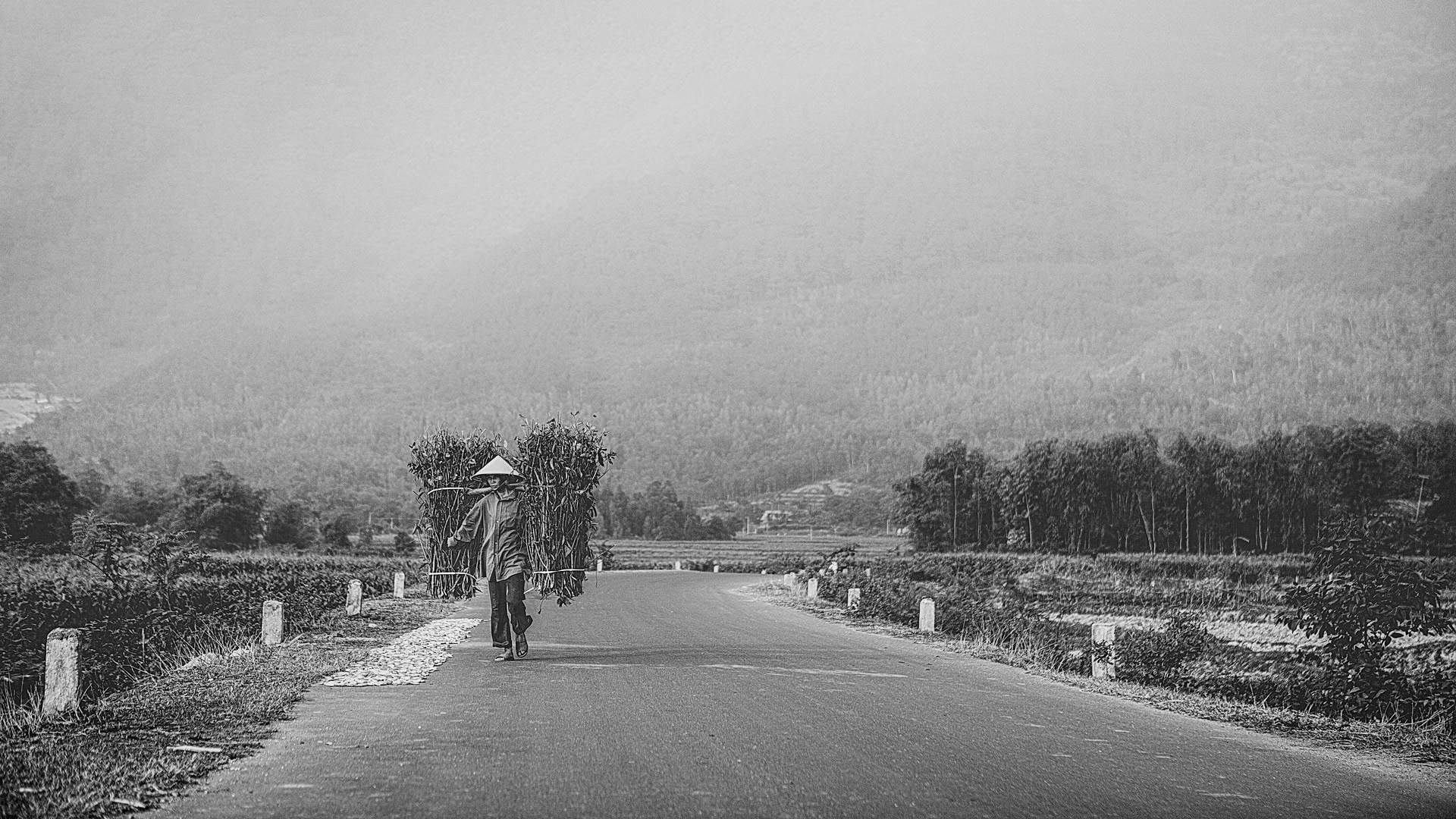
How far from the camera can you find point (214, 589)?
88.9 feet

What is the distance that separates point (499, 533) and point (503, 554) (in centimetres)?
25

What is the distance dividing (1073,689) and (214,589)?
20.6 metres

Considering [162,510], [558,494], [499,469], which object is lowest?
[162,510]

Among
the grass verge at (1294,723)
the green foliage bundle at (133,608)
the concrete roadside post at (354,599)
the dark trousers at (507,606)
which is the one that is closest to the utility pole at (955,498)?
the green foliage bundle at (133,608)

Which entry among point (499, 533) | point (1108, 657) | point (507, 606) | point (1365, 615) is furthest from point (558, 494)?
point (1365, 615)

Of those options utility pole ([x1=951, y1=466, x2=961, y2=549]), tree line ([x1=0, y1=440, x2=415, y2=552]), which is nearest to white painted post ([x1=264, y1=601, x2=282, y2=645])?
tree line ([x1=0, y1=440, x2=415, y2=552])

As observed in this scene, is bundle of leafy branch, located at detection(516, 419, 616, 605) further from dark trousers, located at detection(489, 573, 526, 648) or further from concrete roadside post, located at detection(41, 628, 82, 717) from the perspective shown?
concrete roadside post, located at detection(41, 628, 82, 717)

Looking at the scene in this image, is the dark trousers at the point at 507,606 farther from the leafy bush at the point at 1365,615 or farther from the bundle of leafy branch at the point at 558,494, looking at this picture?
the leafy bush at the point at 1365,615

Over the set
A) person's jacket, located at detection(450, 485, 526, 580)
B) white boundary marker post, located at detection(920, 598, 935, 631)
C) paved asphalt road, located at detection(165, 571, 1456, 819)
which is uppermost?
person's jacket, located at detection(450, 485, 526, 580)

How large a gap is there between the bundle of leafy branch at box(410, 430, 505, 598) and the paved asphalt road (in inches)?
179

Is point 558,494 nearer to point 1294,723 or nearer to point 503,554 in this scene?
point 503,554

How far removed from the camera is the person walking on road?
14555mm

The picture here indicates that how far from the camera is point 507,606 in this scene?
→ 1484 cm

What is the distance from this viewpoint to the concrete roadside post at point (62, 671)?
10.7 m
